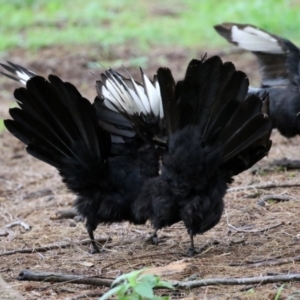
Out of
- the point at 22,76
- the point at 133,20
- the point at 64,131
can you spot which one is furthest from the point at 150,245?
the point at 133,20

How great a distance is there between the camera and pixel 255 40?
876 centimetres

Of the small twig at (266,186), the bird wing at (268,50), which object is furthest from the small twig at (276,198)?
the bird wing at (268,50)

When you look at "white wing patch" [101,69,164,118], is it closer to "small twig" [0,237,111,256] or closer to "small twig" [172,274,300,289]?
"small twig" [0,237,111,256]

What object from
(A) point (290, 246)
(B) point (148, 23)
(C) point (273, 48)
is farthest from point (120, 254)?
(B) point (148, 23)

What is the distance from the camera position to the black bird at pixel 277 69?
27.1 ft

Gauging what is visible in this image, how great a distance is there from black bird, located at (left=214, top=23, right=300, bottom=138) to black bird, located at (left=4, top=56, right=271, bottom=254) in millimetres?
3016

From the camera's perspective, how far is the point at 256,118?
4.99 m

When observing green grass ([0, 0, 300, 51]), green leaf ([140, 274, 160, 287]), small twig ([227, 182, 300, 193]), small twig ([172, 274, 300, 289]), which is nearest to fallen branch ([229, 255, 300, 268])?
small twig ([172, 274, 300, 289])

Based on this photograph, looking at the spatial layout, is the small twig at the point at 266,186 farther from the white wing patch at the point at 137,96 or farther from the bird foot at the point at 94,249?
the white wing patch at the point at 137,96

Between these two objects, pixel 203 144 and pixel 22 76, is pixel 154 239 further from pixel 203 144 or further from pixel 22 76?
pixel 22 76

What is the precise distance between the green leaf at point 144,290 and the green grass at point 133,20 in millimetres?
11487

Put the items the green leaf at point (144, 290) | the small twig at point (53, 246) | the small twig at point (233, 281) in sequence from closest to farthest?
the green leaf at point (144, 290)
the small twig at point (233, 281)
the small twig at point (53, 246)

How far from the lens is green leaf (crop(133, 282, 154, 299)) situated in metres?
3.69

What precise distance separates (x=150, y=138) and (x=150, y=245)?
0.88 m
